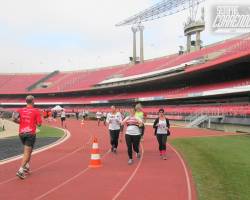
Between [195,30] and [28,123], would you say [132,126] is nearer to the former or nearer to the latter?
[28,123]

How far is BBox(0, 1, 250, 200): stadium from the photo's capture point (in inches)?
352

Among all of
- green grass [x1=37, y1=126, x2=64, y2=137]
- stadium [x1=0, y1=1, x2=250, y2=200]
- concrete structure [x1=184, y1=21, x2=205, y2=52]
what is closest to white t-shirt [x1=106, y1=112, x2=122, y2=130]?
stadium [x1=0, y1=1, x2=250, y2=200]

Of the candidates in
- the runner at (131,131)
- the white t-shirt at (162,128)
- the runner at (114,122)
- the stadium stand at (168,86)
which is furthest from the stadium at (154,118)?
the white t-shirt at (162,128)

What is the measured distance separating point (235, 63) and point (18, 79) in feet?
249

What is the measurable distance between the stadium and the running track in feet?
0.07

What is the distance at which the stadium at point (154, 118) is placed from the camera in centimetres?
895

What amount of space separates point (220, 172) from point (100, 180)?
10.5 ft

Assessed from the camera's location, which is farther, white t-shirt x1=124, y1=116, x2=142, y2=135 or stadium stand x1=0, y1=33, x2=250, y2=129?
stadium stand x1=0, y1=33, x2=250, y2=129

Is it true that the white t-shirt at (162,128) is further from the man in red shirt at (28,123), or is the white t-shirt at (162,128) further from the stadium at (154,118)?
the man in red shirt at (28,123)

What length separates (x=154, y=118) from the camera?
5034cm

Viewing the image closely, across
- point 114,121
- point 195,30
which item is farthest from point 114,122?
point 195,30

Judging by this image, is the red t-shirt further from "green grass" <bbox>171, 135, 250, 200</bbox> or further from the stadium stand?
the stadium stand

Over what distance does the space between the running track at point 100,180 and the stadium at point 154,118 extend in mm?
21

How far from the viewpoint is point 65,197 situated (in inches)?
311
